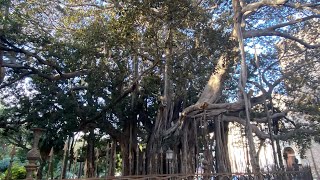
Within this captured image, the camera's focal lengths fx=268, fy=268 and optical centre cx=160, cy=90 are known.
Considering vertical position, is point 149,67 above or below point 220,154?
above

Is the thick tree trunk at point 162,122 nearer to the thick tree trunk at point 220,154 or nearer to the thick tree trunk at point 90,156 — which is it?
the thick tree trunk at point 220,154

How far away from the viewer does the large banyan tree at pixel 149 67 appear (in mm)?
5094

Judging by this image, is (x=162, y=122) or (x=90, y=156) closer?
(x=162, y=122)

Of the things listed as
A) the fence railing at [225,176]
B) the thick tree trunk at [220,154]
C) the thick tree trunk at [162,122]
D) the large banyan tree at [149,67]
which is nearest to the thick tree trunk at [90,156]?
the large banyan tree at [149,67]

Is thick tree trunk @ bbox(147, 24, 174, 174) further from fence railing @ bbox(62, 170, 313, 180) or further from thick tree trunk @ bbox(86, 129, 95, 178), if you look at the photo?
thick tree trunk @ bbox(86, 129, 95, 178)

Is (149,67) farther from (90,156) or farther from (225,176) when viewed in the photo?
(90,156)

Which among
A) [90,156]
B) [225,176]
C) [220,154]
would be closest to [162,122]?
[220,154]

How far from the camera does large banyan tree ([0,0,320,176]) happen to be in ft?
16.7

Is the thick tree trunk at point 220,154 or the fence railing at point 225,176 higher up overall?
the thick tree trunk at point 220,154

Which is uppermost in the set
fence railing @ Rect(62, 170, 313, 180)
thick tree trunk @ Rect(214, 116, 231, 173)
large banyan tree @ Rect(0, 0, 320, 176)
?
large banyan tree @ Rect(0, 0, 320, 176)

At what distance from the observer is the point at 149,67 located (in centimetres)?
636

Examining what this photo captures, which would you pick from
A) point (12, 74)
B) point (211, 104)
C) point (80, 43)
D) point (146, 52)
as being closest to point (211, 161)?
point (211, 104)

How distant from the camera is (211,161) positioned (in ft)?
17.2

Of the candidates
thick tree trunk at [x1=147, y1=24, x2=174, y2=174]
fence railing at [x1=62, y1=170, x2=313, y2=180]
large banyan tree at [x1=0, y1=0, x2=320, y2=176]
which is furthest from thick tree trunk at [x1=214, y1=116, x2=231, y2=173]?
thick tree trunk at [x1=147, y1=24, x2=174, y2=174]
